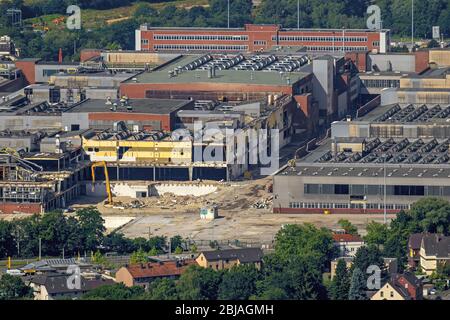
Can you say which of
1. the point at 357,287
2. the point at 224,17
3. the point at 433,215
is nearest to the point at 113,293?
the point at 357,287

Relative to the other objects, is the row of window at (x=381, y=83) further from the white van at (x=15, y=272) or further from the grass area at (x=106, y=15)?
the white van at (x=15, y=272)

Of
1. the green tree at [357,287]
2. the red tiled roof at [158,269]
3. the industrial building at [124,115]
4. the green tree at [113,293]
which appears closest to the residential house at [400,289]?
the green tree at [357,287]

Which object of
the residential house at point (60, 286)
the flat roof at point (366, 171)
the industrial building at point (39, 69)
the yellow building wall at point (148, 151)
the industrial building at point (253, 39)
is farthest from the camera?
the industrial building at point (253, 39)

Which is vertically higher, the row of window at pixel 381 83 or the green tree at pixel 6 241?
the row of window at pixel 381 83

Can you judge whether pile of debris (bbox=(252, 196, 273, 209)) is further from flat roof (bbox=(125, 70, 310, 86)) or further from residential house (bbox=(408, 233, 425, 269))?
flat roof (bbox=(125, 70, 310, 86))

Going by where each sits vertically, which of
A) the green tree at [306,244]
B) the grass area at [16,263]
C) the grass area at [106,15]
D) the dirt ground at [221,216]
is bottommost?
the dirt ground at [221,216]

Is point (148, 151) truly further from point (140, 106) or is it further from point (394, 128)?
point (394, 128)

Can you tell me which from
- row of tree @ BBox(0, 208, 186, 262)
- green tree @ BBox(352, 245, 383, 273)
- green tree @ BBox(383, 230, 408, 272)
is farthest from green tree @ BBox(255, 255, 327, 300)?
row of tree @ BBox(0, 208, 186, 262)
